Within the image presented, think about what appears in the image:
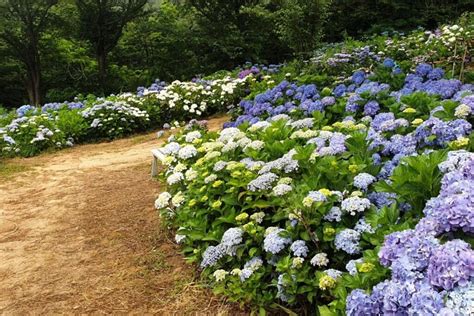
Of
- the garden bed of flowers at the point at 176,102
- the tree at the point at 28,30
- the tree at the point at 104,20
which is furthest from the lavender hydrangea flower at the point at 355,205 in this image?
the tree at the point at 104,20

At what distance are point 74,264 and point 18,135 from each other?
5.34 metres

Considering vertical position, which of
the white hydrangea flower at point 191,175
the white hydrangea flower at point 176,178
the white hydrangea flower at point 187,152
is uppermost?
the white hydrangea flower at point 187,152

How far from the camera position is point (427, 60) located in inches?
227

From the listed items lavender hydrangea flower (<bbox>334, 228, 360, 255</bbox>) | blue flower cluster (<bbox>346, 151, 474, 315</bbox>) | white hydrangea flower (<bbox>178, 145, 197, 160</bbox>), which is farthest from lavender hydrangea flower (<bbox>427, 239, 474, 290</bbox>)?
white hydrangea flower (<bbox>178, 145, 197, 160</bbox>)

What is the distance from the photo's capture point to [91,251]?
395 centimetres

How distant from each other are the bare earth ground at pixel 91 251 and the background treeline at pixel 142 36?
31.6ft

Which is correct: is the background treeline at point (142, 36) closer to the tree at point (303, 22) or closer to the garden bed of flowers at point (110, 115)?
the tree at point (303, 22)

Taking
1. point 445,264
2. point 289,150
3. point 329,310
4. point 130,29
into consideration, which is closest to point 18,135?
point 289,150

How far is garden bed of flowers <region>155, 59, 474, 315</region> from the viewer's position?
→ 1.64 metres

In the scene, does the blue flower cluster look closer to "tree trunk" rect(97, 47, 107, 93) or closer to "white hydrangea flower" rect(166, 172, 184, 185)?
"white hydrangea flower" rect(166, 172, 184, 185)

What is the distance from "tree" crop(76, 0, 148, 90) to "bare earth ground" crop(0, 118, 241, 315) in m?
12.4

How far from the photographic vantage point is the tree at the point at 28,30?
16.2m

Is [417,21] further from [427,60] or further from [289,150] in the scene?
[289,150]

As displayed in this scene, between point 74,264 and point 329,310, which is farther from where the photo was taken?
point 74,264
